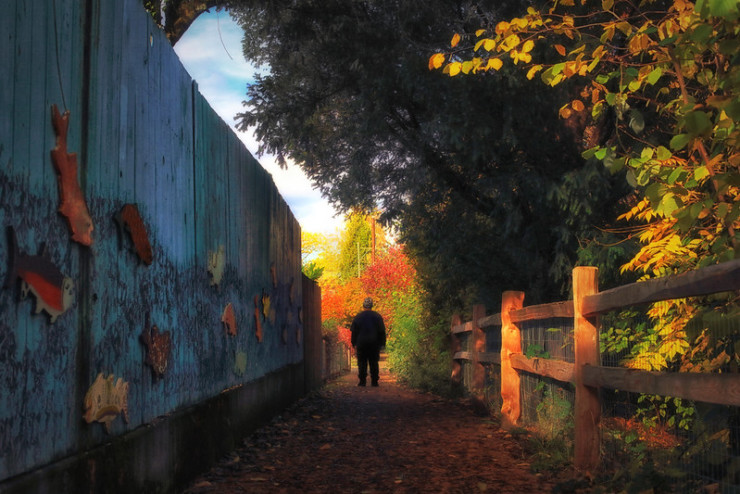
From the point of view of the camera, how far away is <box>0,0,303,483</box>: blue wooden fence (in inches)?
104

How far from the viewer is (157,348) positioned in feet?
13.9

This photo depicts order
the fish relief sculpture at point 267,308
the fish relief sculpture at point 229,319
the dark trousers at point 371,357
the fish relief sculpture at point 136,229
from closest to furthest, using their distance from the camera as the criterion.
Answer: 1. the fish relief sculpture at point 136,229
2. the fish relief sculpture at point 229,319
3. the fish relief sculpture at point 267,308
4. the dark trousers at point 371,357

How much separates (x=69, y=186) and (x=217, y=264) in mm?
2848

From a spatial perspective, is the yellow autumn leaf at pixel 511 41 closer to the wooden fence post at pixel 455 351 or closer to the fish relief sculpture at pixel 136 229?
the fish relief sculpture at pixel 136 229

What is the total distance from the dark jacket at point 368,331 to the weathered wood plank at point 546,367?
728 cm

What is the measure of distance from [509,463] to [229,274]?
2988 millimetres

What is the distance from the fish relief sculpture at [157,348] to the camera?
405cm

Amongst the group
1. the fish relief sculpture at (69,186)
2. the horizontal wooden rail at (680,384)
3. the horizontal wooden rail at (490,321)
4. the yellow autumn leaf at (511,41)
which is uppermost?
the yellow autumn leaf at (511,41)

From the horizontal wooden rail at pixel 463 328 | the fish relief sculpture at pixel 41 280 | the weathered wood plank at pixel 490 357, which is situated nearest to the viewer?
the fish relief sculpture at pixel 41 280

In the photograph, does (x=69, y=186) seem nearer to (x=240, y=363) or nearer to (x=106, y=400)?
(x=106, y=400)

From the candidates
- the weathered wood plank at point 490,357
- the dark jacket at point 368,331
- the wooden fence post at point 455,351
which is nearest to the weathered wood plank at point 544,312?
the weathered wood plank at point 490,357

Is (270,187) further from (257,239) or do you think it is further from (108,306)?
(108,306)

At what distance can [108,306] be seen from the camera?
351cm

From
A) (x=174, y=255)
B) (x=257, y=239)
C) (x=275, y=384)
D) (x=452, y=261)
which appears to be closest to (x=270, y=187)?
(x=257, y=239)
